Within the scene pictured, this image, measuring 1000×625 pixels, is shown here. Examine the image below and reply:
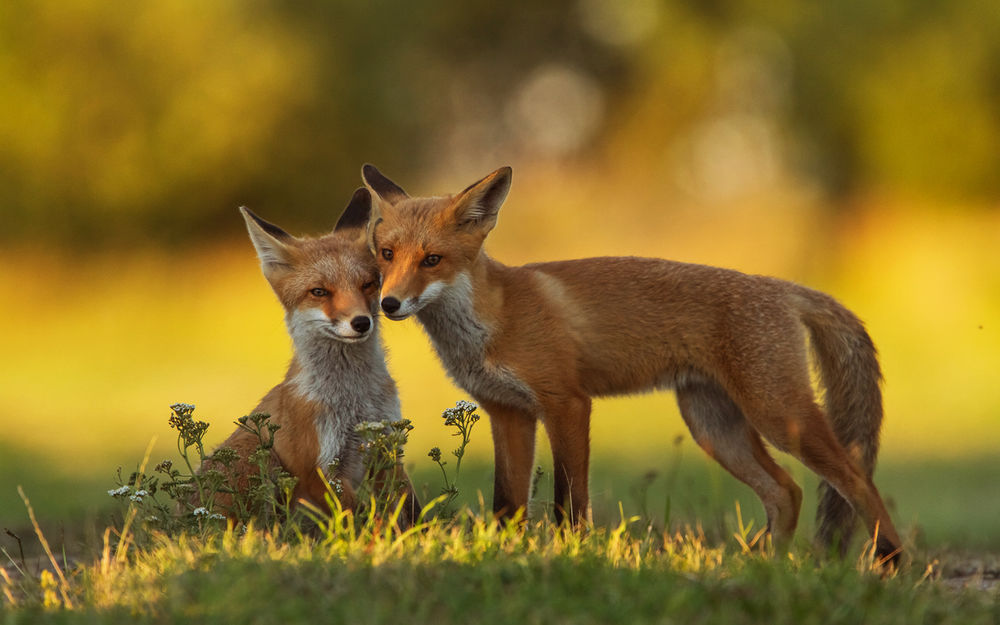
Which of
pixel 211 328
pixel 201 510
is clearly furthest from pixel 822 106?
pixel 201 510

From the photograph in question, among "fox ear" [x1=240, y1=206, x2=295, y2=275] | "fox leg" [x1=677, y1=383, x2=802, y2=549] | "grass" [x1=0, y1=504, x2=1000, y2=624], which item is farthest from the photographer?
"fox leg" [x1=677, y1=383, x2=802, y2=549]

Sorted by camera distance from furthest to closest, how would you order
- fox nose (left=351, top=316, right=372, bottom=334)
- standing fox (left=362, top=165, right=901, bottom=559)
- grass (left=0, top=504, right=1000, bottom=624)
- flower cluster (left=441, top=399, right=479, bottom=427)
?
1. standing fox (left=362, top=165, right=901, bottom=559)
2. fox nose (left=351, top=316, right=372, bottom=334)
3. flower cluster (left=441, top=399, right=479, bottom=427)
4. grass (left=0, top=504, right=1000, bottom=624)

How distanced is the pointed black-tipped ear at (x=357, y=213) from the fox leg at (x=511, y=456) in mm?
1154

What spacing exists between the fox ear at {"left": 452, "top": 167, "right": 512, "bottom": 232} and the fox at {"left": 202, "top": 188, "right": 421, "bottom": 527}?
477 millimetres

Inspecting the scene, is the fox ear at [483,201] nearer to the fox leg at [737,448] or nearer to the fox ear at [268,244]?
the fox ear at [268,244]

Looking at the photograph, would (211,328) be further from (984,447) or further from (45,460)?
(984,447)

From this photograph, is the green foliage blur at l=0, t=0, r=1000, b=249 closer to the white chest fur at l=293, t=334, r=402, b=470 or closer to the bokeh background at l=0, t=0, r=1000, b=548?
the bokeh background at l=0, t=0, r=1000, b=548

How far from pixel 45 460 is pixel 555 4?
16126 mm

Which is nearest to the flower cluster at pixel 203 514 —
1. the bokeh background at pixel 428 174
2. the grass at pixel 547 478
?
the grass at pixel 547 478

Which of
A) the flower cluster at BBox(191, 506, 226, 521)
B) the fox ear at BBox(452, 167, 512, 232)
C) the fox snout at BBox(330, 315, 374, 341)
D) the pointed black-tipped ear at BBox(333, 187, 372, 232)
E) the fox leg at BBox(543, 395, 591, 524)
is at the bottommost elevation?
the flower cluster at BBox(191, 506, 226, 521)

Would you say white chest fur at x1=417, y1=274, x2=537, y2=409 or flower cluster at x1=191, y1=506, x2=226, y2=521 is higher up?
white chest fur at x1=417, y1=274, x2=537, y2=409

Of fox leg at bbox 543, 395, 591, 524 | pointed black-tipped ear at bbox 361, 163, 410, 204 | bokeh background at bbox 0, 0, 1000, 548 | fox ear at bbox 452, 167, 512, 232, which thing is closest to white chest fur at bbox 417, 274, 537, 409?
fox leg at bbox 543, 395, 591, 524

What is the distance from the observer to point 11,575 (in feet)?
17.5

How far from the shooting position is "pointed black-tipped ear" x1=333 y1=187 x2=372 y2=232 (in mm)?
5703
